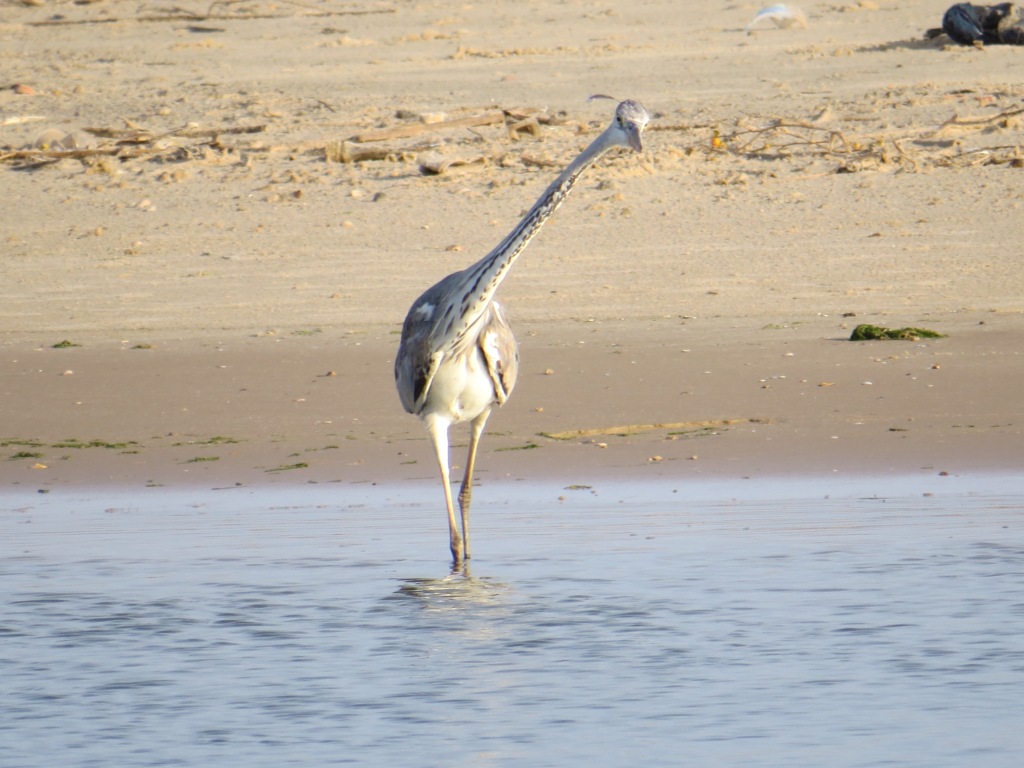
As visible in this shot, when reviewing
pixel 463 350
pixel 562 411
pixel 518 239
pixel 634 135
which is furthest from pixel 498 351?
pixel 562 411

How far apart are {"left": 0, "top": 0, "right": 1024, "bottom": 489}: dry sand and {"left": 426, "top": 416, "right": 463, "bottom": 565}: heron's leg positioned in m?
1.03

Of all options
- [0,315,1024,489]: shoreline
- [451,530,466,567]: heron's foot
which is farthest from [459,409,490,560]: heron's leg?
[0,315,1024,489]: shoreline

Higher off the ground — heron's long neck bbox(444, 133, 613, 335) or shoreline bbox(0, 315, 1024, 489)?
heron's long neck bbox(444, 133, 613, 335)

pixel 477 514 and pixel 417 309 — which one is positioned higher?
pixel 417 309

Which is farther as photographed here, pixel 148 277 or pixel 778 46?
pixel 778 46

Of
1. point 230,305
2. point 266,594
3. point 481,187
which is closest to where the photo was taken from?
point 266,594

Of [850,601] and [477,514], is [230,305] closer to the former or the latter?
[477,514]

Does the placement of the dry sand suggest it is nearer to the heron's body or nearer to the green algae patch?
the green algae patch

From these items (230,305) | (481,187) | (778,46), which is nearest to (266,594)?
(230,305)

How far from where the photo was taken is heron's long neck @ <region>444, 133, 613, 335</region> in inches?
258

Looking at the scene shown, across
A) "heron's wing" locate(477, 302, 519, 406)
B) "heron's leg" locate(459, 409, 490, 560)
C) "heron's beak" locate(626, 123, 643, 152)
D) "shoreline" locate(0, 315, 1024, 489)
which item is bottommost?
"shoreline" locate(0, 315, 1024, 489)

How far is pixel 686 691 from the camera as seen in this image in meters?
5.43

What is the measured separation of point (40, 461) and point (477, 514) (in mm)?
2269

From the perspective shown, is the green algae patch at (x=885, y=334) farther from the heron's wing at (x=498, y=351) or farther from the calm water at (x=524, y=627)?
the heron's wing at (x=498, y=351)
